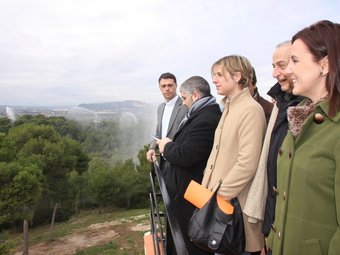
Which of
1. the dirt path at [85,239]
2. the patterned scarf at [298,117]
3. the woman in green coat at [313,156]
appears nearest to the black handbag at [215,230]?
the woman in green coat at [313,156]

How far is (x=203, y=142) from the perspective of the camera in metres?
2.98

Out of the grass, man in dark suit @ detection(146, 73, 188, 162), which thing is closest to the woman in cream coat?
man in dark suit @ detection(146, 73, 188, 162)

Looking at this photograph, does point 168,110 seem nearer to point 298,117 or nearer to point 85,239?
point 298,117

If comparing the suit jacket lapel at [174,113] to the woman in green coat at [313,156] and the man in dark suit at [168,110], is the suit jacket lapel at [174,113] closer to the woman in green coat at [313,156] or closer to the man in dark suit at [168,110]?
the man in dark suit at [168,110]

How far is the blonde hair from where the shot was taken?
2.70 m

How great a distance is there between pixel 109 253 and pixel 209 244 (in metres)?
17.1

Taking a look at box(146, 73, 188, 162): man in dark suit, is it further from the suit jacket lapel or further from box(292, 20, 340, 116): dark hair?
→ box(292, 20, 340, 116): dark hair

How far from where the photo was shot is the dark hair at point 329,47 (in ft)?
4.98

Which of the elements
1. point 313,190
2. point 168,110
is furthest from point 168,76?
point 313,190

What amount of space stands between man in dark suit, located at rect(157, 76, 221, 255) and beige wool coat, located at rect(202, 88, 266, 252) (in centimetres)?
26

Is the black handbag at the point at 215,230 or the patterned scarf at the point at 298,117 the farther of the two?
the black handbag at the point at 215,230

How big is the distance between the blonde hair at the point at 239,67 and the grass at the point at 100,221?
41.1 ft

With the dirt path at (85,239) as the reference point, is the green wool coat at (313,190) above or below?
above

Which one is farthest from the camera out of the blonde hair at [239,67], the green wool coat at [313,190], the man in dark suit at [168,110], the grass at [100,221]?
the grass at [100,221]
